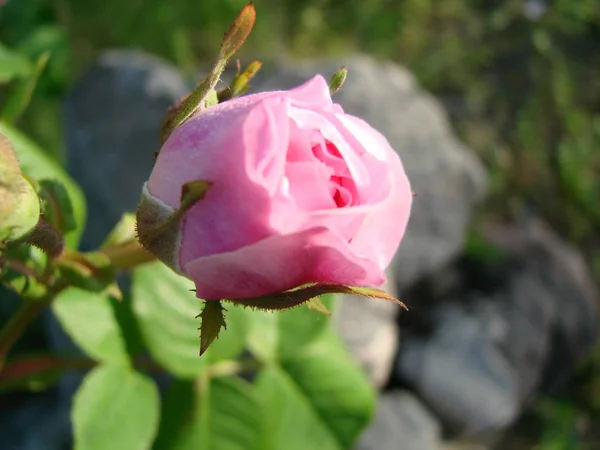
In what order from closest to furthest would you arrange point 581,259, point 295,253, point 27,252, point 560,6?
point 295,253
point 27,252
point 581,259
point 560,6

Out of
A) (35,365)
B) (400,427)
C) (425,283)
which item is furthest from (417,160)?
(35,365)

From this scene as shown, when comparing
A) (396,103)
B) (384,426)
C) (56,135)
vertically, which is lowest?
(384,426)

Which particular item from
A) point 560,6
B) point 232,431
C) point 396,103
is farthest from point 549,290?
point 232,431

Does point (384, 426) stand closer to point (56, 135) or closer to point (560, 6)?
point (56, 135)

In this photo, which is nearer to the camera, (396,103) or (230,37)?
(230,37)

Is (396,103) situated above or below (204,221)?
below

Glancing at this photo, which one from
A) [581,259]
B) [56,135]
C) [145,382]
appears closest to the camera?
[145,382]
